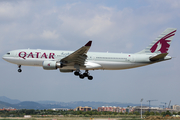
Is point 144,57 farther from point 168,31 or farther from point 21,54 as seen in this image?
point 21,54

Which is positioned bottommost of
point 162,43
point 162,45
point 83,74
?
point 83,74

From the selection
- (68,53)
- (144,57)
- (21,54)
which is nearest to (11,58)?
(21,54)

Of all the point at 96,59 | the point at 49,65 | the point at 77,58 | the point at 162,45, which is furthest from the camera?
the point at 162,45

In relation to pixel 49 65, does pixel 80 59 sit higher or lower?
higher

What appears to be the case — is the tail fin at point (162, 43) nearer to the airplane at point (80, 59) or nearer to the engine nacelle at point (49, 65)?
the airplane at point (80, 59)

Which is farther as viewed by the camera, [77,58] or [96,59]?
[96,59]

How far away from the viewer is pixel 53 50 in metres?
46.4

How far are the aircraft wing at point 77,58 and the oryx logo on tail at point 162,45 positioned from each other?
13504 millimetres

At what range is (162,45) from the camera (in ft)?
156

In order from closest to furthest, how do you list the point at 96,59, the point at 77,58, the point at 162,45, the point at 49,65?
1. the point at 49,65
2. the point at 77,58
3. the point at 96,59
4. the point at 162,45

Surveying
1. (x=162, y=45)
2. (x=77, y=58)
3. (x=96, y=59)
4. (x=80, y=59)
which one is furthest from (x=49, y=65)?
(x=162, y=45)

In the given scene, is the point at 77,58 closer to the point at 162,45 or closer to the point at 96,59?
the point at 96,59

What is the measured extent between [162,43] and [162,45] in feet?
1.31

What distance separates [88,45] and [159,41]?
1566 cm
